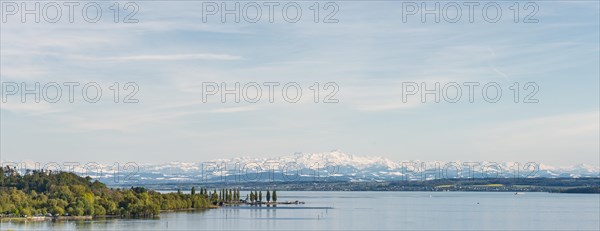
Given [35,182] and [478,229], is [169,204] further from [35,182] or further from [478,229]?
[478,229]

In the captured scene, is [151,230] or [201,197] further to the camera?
[201,197]

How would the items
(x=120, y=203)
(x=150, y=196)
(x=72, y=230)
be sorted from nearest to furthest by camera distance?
(x=72, y=230), (x=120, y=203), (x=150, y=196)

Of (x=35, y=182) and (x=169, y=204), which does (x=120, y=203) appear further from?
(x=35, y=182)

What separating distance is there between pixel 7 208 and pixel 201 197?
4530cm

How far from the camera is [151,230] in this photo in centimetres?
9875

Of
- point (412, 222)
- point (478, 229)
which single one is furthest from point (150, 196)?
point (478, 229)

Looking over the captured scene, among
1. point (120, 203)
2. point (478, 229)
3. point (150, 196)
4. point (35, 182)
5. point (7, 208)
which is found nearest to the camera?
point (478, 229)

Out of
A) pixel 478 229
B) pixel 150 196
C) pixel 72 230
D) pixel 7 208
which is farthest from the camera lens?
pixel 150 196

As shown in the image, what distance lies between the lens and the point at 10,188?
495 feet

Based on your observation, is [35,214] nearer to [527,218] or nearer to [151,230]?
[151,230]

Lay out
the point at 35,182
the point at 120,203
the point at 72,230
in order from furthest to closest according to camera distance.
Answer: the point at 35,182
the point at 120,203
the point at 72,230

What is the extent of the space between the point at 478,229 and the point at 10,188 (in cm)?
8174

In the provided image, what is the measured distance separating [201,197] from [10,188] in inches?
1280

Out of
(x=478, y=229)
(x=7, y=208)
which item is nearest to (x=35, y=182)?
(x=7, y=208)
